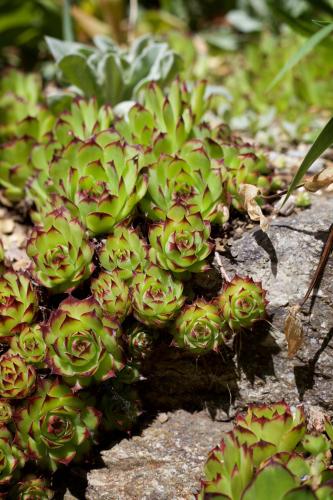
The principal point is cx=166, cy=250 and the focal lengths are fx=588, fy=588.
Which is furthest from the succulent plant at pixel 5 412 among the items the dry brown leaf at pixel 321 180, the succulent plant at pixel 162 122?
the dry brown leaf at pixel 321 180

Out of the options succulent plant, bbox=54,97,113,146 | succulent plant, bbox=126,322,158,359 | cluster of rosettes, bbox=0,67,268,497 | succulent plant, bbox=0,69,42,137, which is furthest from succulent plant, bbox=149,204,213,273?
succulent plant, bbox=0,69,42,137

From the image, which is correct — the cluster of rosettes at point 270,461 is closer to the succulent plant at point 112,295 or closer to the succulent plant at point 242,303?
the succulent plant at point 242,303

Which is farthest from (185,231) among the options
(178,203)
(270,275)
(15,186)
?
(15,186)

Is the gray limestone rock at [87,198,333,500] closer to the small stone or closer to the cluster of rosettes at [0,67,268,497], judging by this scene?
the small stone

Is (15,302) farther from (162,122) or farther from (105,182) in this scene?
(162,122)

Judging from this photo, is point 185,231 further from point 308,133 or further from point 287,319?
point 308,133

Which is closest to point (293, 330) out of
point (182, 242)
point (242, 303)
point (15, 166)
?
point (242, 303)

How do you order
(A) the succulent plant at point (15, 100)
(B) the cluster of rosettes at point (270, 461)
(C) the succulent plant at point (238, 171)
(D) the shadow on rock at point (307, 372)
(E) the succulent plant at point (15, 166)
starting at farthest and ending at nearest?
(A) the succulent plant at point (15, 100)
(E) the succulent plant at point (15, 166)
(C) the succulent plant at point (238, 171)
(D) the shadow on rock at point (307, 372)
(B) the cluster of rosettes at point (270, 461)

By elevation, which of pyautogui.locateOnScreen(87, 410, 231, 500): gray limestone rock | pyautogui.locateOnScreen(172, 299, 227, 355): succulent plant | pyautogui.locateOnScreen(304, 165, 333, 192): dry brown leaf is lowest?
pyautogui.locateOnScreen(87, 410, 231, 500): gray limestone rock
